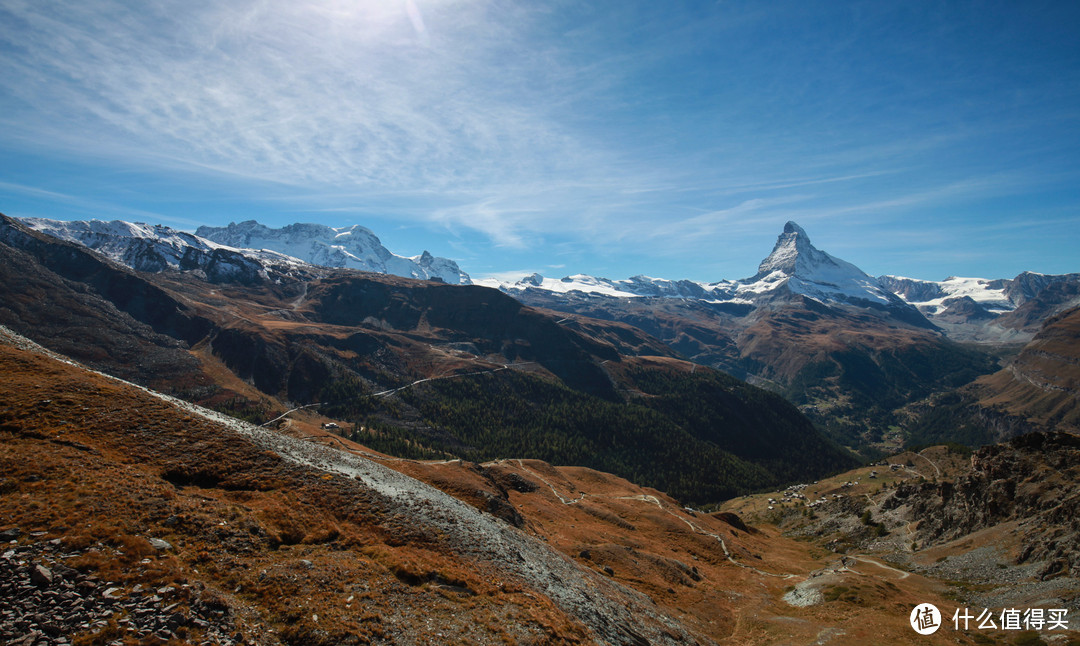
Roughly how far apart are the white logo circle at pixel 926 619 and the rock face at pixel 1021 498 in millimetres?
23689

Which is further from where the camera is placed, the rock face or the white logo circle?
the rock face

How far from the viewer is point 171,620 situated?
1666cm

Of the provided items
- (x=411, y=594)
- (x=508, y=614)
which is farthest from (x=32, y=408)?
(x=508, y=614)

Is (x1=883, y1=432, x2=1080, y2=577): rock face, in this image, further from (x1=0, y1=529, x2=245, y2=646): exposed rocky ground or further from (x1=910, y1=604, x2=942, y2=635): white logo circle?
(x1=0, y1=529, x2=245, y2=646): exposed rocky ground

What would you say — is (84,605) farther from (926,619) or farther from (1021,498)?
(1021,498)

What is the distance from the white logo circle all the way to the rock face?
2369cm

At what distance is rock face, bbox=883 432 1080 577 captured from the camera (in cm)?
6228

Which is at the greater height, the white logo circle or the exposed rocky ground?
the exposed rocky ground

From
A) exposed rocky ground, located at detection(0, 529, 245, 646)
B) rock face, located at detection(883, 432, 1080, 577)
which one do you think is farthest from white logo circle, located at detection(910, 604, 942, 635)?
exposed rocky ground, located at detection(0, 529, 245, 646)

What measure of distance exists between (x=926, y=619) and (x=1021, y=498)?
51620 millimetres

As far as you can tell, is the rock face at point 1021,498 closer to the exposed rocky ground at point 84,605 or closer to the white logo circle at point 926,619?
the white logo circle at point 926,619

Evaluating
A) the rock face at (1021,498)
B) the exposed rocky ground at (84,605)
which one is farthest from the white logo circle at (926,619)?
the exposed rocky ground at (84,605)

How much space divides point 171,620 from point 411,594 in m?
10.6

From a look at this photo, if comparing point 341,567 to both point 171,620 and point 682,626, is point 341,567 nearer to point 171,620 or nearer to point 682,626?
point 171,620
